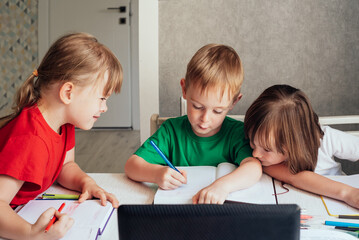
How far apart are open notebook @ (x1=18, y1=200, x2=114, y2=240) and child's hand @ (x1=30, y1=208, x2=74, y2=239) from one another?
2 cm

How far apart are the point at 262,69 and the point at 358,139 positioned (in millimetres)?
612

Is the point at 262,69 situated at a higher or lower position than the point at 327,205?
higher

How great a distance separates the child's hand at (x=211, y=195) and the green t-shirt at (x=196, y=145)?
0.27 meters

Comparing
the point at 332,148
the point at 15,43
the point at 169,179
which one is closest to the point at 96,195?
the point at 169,179

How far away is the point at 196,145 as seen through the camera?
47.5 inches

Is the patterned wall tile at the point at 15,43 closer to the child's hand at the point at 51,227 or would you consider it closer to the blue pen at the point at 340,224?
the child's hand at the point at 51,227

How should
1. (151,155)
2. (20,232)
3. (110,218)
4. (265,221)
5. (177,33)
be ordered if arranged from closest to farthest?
1. (265,221)
2. (20,232)
3. (110,218)
4. (151,155)
5. (177,33)

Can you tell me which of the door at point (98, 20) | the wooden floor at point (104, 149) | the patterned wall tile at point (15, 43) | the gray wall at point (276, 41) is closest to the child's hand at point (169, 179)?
the gray wall at point (276, 41)

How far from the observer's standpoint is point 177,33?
5.56 ft

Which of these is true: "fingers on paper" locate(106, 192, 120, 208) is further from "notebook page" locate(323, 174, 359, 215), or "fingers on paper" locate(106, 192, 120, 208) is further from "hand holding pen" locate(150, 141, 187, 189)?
"notebook page" locate(323, 174, 359, 215)

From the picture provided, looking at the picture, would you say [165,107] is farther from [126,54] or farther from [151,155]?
[126,54]

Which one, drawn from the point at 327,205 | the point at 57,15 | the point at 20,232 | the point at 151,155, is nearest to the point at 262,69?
the point at 151,155

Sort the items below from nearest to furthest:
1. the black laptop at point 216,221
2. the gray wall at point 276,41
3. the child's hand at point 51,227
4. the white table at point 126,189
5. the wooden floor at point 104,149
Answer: the black laptop at point 216,221
the child's hand at point 51,227
the white table at point 126,189
the gray wall at point 276,41
the wooden floor at point 104,149

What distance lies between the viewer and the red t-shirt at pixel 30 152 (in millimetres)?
846
